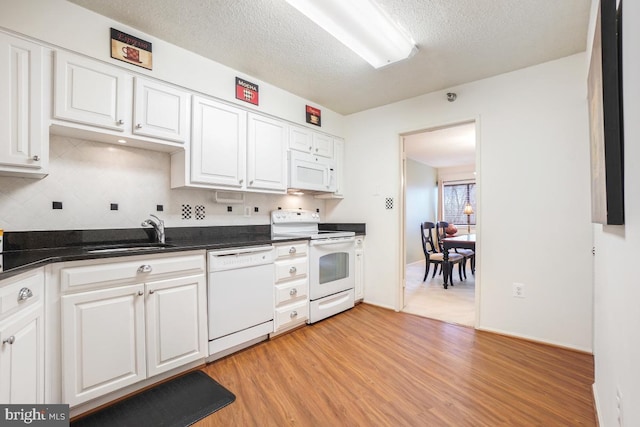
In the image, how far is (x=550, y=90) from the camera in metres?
2.38

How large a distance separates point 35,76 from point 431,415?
2.87 metres

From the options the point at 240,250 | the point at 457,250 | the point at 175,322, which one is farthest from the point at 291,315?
the point at 457,250

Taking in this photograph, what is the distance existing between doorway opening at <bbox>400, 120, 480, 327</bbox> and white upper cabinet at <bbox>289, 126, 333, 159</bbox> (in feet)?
2.91

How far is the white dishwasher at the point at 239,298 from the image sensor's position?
6.68 ft

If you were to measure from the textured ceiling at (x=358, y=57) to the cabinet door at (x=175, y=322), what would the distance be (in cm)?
174

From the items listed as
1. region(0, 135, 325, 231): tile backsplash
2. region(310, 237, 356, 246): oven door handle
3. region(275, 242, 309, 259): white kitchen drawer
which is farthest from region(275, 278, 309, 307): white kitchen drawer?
region(0, 135, 325, 231): tile backsplash

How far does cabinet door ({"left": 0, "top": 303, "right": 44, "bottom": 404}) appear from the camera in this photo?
108 centimetres

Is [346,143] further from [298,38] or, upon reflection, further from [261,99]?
[298,38]

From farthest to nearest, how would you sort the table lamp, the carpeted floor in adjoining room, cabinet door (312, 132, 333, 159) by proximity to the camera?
the table lamp < cabinet door (312, 132, 333, 159) < the carpeted floor in adjoining room

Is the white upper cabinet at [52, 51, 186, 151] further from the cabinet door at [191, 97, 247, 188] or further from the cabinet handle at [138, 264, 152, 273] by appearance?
the cabinet handle at [138, 264, 152, 273]

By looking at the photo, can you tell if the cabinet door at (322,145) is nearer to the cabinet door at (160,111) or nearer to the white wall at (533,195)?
the white wall at (533,195)

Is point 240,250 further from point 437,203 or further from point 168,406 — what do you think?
point 437,203

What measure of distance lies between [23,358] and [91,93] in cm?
149

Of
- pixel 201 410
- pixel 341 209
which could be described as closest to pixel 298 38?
pixel 341 209
